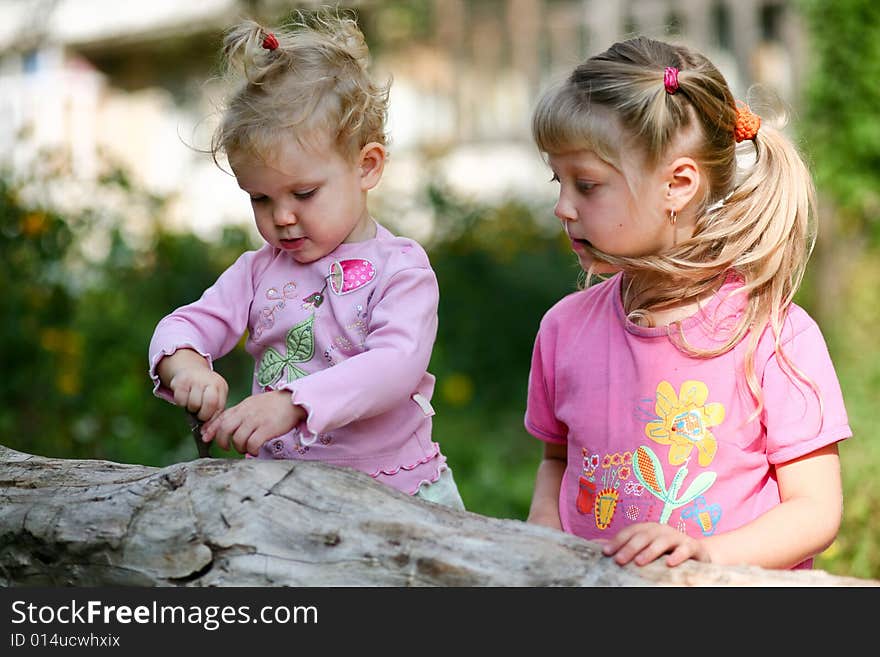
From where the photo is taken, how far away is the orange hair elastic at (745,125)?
1.99 meters

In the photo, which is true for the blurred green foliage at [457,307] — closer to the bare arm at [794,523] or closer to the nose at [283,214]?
the bare arm at [794,523]

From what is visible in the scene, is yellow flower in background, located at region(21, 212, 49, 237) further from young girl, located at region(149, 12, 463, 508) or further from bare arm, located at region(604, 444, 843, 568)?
bare arm, located at region(604, 444, 843, 568)

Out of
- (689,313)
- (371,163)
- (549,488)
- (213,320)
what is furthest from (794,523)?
(213,320)

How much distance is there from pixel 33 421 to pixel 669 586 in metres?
2.78

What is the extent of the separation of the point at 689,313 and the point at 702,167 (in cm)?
26

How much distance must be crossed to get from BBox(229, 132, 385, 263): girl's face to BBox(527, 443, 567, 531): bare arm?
619 millimetres

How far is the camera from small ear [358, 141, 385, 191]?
6.74ft

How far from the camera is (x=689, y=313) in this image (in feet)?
6.66

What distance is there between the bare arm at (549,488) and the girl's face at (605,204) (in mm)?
464

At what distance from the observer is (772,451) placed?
1896 millimetres

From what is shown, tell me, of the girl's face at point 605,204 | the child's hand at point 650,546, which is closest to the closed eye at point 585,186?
the girl's face at point 605,204

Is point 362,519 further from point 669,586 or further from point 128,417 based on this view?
point 128,417

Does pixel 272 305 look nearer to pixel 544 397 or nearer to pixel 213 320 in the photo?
pixel 213 320

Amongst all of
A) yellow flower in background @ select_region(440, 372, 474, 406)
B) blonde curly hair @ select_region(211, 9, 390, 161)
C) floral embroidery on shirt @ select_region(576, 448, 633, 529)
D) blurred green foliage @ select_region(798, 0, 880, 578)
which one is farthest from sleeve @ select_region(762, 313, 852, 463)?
blurred green foliage @ select_region(798, 0, 880, 578)
